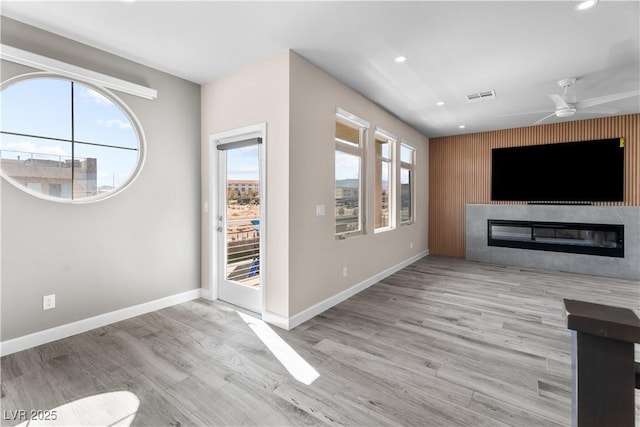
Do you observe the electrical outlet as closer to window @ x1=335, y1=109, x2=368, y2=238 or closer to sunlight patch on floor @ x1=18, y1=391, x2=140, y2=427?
sunlight patch on floor @ x1=18, y1=391, x2=140, y2=427

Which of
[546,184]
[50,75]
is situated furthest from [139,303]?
[546,184]

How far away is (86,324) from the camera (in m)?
2.90

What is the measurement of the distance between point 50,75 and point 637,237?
8.19 m

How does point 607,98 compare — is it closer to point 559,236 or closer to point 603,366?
point 559,236

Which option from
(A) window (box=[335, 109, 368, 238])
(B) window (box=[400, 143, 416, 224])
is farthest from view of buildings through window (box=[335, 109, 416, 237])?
(B) window (box=[400, 143, 416, 224])

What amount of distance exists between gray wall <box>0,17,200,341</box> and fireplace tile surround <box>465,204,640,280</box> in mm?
5494

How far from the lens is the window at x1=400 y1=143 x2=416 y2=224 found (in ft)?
18.8

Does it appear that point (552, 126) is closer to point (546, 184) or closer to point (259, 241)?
point (546, 184)

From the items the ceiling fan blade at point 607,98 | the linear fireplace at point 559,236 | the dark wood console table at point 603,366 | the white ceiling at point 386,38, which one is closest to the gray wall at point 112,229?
the white ceiling at point 386,38

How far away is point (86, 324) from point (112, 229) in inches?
37.6

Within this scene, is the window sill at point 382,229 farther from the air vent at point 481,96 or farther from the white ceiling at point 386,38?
the air vent at point 481,96

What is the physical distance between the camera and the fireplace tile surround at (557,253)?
492 centimetres

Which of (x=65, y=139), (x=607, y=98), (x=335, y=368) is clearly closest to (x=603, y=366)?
(x=335, y=368)

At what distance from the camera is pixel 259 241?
339 centimetres
